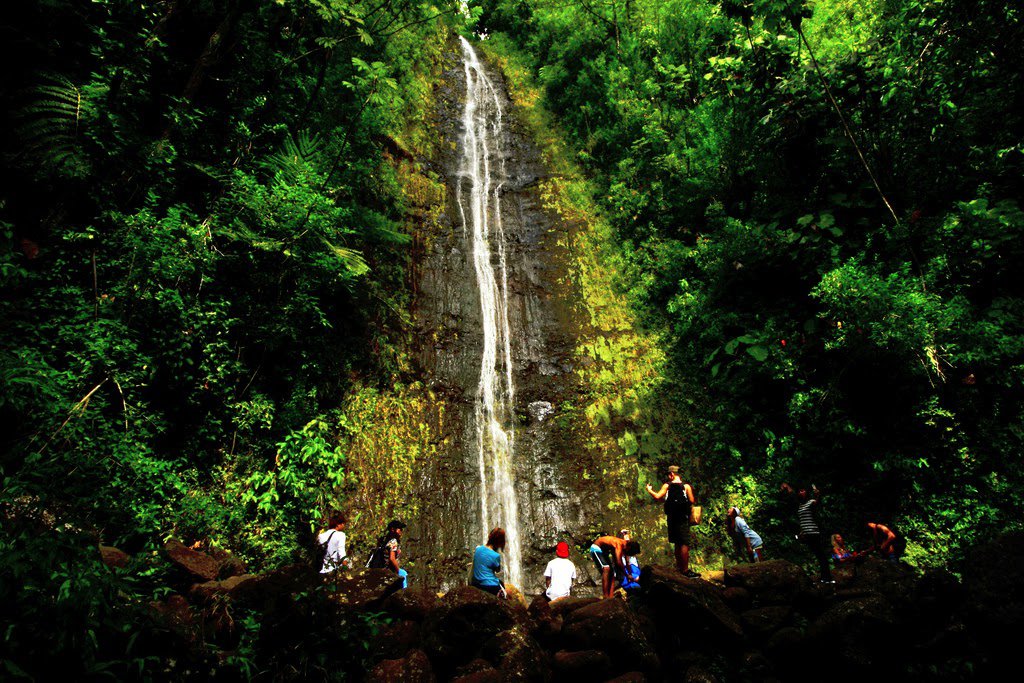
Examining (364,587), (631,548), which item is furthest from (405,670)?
(631,548)

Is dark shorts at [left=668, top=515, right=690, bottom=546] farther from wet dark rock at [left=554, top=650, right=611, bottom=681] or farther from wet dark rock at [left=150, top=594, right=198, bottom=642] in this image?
wet dark rock at [left=150, top=594, right=198, bottom=642]

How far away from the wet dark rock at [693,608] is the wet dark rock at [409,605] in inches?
82.0

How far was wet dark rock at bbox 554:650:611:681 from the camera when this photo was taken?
340cm

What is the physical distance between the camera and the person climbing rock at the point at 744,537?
684cm

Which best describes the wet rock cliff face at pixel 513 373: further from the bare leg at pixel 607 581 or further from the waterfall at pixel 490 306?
the bare leg at pixel 607 581

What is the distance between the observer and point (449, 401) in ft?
31.4

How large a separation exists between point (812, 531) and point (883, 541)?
1.05m

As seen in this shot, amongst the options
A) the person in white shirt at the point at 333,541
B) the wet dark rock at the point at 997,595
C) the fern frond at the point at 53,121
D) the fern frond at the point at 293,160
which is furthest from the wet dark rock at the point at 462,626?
the fern frond at the point at 293,160

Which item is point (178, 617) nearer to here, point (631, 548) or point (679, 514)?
point (679, 514)

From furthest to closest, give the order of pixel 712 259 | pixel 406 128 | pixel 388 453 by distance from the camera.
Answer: pixel 406 128 → pixel 712 259 → pixel 388 453

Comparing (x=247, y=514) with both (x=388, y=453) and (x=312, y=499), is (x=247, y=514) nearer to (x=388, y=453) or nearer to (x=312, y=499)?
(x=312, y=499)

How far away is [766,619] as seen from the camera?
13.0 feet

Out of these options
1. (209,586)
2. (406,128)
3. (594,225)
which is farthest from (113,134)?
(594,225)

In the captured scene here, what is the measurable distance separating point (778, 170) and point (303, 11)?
9.73 metres
